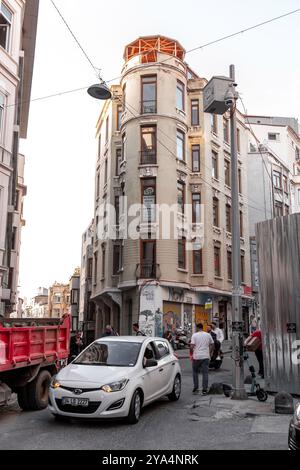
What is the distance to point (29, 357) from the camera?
927 centimetres

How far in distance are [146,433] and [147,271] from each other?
20.6 m

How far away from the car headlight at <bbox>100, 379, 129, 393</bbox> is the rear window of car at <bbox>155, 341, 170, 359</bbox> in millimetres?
2265

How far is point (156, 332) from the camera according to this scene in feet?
88.5

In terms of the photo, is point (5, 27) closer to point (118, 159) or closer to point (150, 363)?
point (118, 159)

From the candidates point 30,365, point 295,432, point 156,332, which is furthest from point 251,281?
point 295,432

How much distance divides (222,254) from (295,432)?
28303 mm

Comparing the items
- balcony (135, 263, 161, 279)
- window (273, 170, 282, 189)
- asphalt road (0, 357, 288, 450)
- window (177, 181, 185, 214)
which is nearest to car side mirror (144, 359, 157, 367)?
asphalt road (0, 357, 288, 450)

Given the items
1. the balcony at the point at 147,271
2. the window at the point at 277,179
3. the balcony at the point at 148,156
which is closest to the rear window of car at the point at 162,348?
the balcony at the point at 147,271

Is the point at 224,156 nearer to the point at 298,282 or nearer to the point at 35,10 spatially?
the point at 35,10

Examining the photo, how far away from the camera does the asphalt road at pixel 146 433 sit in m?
6.93

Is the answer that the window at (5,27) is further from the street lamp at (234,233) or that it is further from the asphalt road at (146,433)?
the asphalt road at (146,433)

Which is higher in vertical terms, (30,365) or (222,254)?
(222,254)
